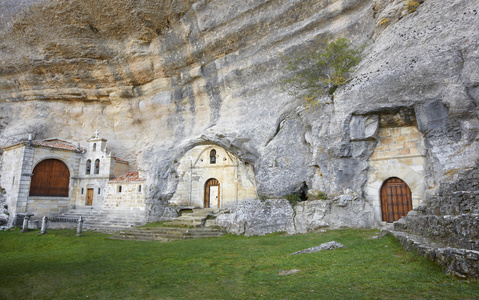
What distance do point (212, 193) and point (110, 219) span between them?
23.2 ft

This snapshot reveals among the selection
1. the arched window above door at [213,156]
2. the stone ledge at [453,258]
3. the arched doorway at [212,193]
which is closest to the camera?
the stone ledge at [453,258]

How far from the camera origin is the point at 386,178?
13.3m

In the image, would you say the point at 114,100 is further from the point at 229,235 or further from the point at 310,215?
the point at 310,215

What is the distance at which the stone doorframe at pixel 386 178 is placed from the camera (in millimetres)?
12484

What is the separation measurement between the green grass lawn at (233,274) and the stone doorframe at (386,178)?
3.09 m

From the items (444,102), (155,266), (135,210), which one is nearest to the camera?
(155,266)

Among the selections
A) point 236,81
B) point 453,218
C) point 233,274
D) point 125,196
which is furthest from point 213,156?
point 453,218

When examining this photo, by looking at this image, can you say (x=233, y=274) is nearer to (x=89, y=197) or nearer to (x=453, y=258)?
(x=453, y=258)

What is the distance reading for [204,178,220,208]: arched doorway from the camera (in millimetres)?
21453

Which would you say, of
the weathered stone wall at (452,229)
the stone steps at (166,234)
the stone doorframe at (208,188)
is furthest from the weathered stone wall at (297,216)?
the stone doorframe at (208,188)

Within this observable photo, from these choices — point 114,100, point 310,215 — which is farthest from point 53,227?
point 310,215

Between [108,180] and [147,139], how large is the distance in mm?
4376

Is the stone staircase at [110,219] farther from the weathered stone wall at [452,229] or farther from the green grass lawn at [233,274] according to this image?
the weathered stone wall at [452,229]

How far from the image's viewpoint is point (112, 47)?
22.7 m
